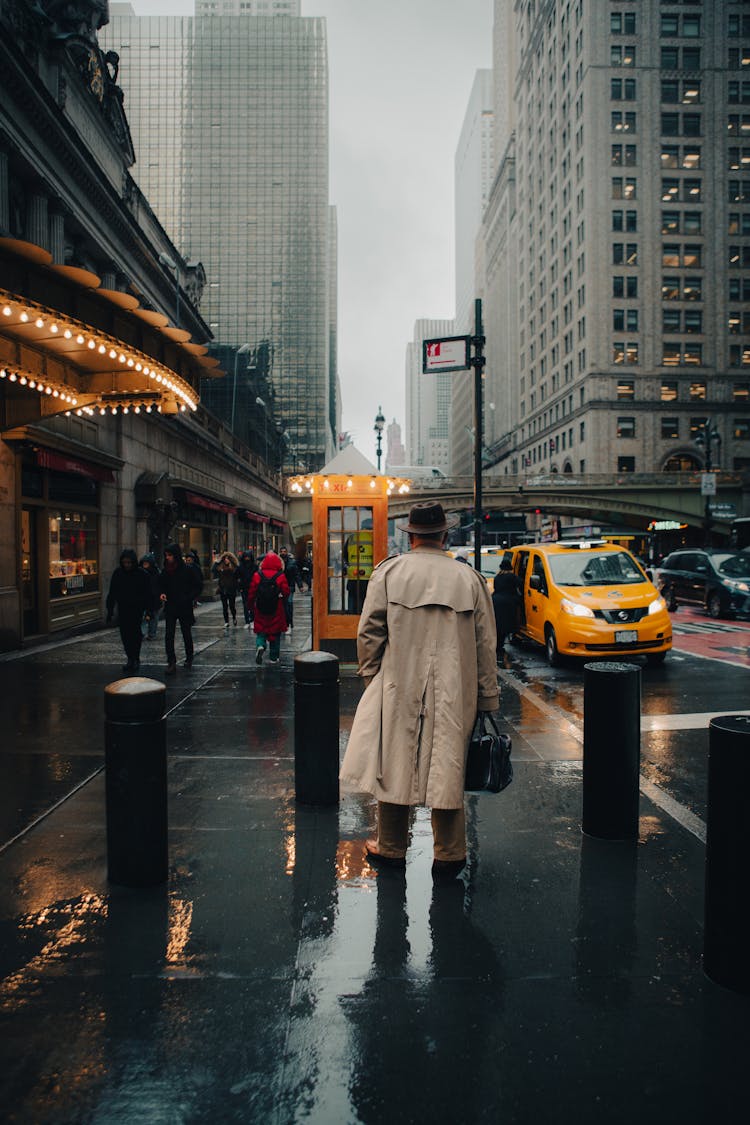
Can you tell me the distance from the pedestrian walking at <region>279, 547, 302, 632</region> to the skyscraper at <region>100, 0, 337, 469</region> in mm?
72059

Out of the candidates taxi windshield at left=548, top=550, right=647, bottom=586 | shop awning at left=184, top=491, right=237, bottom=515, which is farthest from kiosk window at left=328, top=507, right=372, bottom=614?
shop awning at left=184, top=491, right=237, bottom=515

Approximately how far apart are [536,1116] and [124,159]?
25.7 metres

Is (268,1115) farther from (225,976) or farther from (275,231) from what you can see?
(275,231)

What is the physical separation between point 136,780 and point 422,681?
62.7 inches

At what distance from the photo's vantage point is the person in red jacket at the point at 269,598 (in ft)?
35.3

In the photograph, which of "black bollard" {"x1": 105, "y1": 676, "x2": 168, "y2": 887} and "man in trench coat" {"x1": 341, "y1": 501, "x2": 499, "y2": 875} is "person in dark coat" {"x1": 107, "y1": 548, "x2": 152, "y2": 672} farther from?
"man in trench coat" {"x1": 341, "y1": 501, "x2": 499, "y2": 875}

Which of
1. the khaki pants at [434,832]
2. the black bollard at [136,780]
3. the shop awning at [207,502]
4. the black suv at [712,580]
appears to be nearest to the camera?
the black bollard at [136,780]

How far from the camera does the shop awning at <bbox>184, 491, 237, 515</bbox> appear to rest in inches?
893

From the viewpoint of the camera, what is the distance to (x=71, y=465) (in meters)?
14.3

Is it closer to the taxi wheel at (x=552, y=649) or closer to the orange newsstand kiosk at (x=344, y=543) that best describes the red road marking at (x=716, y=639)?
the taxi wheel at (x=552, y=649)

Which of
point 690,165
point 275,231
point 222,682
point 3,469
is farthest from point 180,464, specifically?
point 275,231

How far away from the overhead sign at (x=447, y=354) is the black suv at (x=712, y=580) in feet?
37.7

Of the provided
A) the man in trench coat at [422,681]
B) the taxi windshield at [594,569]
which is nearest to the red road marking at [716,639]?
the taxi windshield at [594,569]

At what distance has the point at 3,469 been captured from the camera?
12016 millimetres
